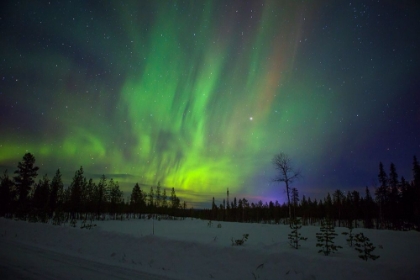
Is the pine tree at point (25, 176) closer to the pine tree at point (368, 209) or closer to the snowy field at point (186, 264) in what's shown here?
the snowy field at point (186, 264)

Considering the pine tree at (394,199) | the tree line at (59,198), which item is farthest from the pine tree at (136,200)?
the pine tree at (394,199)

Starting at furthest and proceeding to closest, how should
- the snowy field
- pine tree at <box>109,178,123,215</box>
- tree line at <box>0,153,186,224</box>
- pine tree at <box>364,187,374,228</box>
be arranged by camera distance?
pine tree at <box>109,178,123,215</box> → pine tree at <box>364,187,374,228</box> → tree line at <box>0,153,186,224</box> → the snowy field

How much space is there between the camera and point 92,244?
12547mm

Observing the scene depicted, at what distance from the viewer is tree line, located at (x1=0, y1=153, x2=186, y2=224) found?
38741mm

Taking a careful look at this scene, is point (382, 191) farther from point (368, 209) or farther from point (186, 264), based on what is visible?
point (186, 264)

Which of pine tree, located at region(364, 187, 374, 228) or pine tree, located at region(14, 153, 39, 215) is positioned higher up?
pine tree, located at region(14, 153, 39, 215)

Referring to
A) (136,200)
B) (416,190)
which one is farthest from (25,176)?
(416,190)

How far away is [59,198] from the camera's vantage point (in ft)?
221

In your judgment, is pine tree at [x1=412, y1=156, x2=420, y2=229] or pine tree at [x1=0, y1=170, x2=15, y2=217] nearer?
pine tree at [x1=412, y1=156, x2=420, y2=229]

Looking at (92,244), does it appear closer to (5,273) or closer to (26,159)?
(5,273)

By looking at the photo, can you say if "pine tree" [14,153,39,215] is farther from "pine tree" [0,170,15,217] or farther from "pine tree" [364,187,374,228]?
"pine tree" [364,187,374,228]

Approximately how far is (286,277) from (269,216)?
355ft

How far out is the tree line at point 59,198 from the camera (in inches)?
1525

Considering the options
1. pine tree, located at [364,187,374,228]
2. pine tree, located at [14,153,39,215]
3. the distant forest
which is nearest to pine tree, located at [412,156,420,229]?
the distant forest
